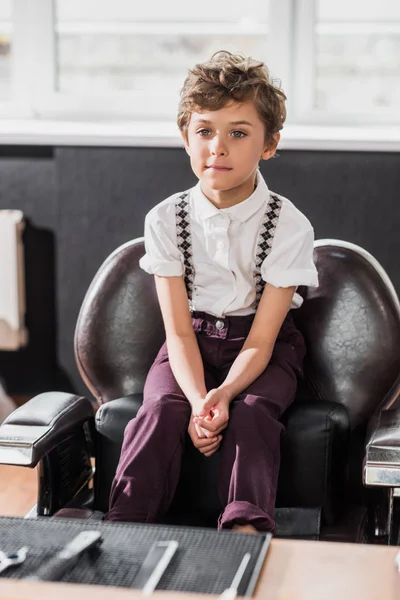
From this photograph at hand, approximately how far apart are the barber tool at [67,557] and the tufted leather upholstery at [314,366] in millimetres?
485

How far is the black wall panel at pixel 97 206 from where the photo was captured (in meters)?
3.25

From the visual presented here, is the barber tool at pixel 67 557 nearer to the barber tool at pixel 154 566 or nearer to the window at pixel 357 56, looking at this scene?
the barber tool at pixel 154 566

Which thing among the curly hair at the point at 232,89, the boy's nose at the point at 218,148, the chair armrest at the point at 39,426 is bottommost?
the chair armrest at the point at 39,426

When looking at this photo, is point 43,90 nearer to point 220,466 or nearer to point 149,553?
point 220,466

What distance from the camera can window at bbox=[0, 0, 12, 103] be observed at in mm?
3635

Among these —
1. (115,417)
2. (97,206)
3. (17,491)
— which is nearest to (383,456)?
(115,417)

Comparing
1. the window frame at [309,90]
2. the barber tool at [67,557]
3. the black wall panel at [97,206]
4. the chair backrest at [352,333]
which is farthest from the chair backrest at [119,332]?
the window frame at [309,90]

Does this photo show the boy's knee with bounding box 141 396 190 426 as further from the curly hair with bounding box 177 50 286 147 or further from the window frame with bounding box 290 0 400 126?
the window frame with bounding box 290 0 400 126

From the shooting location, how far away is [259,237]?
211cm

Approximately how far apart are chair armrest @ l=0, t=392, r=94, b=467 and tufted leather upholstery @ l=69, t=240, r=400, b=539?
0.22ft

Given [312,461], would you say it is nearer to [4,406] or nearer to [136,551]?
[136,551]

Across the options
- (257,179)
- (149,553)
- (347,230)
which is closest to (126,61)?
(347,230)

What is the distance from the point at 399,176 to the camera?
322 cm

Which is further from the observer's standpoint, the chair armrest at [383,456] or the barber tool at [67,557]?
the chair armrest at [383,456]
